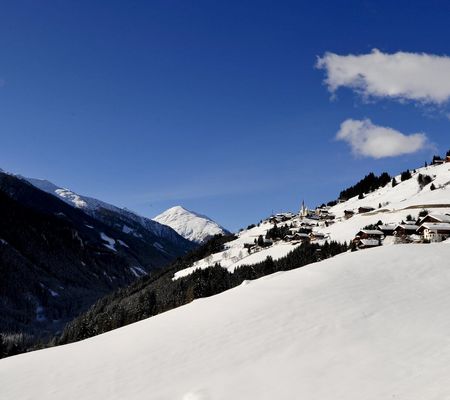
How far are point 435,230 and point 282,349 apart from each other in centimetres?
7277

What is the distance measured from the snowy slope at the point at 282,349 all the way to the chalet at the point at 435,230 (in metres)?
52.9

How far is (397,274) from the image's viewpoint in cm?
3189

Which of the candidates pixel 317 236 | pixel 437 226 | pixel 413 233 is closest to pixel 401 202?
pixel 317 236

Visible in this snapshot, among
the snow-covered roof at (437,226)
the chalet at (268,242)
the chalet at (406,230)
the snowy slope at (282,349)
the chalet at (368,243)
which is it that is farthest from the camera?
the chalet at (268,242)

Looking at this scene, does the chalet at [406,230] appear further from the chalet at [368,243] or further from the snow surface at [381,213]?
the chalet at [368,243]

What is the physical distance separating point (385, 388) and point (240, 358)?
7239 millimetres

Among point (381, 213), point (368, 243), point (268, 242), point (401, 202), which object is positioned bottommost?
point (368, 243)

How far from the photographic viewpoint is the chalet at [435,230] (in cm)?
8124

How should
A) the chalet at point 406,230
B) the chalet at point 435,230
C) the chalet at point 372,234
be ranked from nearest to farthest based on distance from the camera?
the chalet at point 435,230 < the chalet at point 406,230 < the chalet at point 372,234

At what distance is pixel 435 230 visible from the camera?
8344cm

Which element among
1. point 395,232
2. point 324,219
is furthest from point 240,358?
point 324,219

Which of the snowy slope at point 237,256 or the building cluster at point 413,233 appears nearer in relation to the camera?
the building cluster at point 413,233

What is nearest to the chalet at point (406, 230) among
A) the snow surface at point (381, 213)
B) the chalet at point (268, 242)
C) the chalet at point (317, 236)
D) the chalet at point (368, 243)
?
the snow surface at point (381, 213)

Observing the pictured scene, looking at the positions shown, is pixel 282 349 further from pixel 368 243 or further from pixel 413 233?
pixel 413 233
